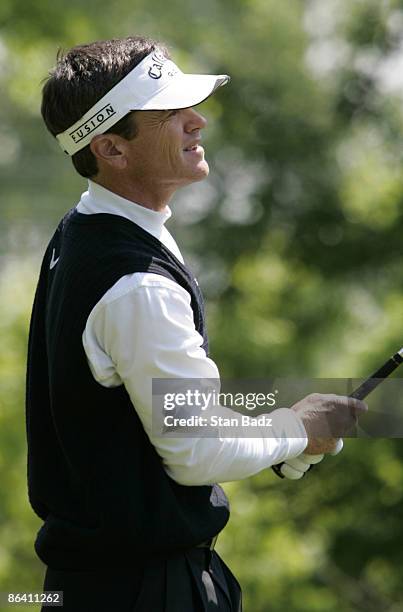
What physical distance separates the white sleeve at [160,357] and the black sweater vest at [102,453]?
0.13 feet

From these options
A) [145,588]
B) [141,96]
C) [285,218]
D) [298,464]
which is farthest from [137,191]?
[285,218]

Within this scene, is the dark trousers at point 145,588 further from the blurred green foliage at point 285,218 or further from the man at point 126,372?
the blurred green foliage at point 285,218

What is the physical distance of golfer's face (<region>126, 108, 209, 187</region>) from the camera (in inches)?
87.2

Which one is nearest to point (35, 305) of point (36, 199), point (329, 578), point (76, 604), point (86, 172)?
point (86, 172)

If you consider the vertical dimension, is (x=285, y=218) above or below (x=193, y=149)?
below

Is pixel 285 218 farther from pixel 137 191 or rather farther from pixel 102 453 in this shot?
pixel 102 453

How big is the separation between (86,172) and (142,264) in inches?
14.0

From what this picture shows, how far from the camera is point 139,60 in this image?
7.34 ft

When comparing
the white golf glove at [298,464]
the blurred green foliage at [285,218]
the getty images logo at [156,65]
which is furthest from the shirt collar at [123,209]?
the blurred green foliage at [285,218]

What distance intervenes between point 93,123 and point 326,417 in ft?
2.41

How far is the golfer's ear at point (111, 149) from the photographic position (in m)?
2.20

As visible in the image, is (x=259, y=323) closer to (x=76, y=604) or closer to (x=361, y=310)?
(x=361, y=310)

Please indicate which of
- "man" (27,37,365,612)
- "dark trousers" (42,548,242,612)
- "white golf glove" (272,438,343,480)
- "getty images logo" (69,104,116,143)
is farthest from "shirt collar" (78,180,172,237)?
"dark trousers" (42,548,242,612)

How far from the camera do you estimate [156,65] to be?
2.25 metres
